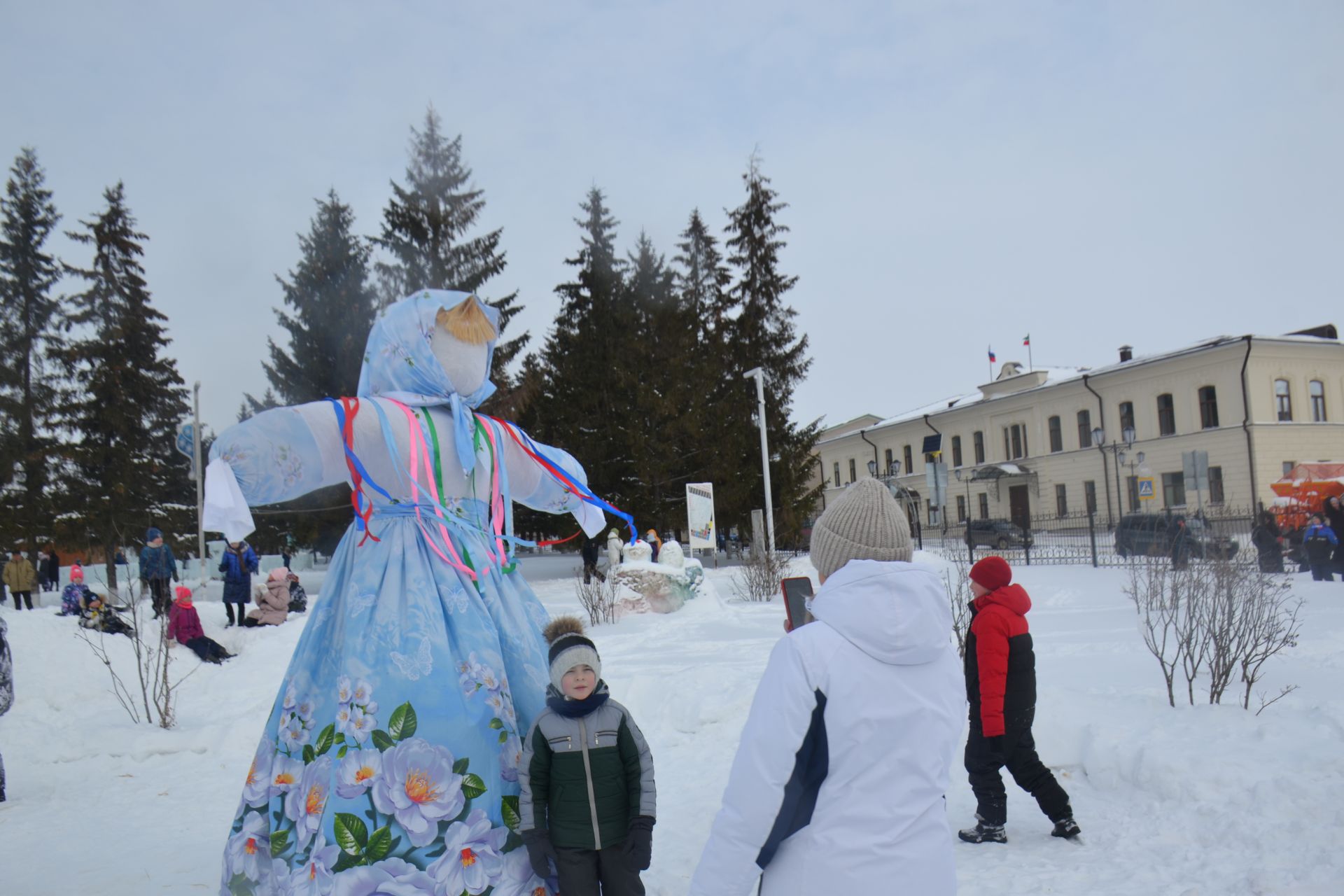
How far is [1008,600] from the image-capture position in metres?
4.38

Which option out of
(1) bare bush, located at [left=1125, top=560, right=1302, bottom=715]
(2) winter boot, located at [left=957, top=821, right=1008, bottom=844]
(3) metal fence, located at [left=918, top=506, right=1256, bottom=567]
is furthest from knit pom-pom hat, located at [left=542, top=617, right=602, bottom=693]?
(3) metal fence, located at [left=918, top=506, right=1256, bottom=567]

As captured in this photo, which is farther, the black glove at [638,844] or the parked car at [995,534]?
the parked car at [995,534]

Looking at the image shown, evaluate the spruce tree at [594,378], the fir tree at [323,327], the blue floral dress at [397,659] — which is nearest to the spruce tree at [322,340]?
the fir tree at [323,327]

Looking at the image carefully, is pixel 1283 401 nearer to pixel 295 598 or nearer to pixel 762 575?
pixel 762 575

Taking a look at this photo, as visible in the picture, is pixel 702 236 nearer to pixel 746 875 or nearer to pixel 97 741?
pixel 97 741

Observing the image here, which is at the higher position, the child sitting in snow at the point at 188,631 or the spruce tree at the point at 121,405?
the spruce tree at the point at 121,405

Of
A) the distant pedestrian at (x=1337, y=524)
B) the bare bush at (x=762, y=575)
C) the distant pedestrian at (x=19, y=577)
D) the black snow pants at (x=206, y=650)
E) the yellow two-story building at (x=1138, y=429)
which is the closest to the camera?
the black snow pants at (x=206, y=650)

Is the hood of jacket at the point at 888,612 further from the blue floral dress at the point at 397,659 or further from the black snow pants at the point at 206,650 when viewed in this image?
the black snow pants at the point at 206,650

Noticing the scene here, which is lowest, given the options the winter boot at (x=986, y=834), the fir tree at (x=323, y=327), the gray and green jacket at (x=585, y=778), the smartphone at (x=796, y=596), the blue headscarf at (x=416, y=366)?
the winter boot at (x=986, y=834)

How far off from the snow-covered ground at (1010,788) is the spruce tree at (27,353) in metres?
19.9

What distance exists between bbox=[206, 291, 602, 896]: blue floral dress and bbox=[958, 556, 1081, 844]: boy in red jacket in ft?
7.63

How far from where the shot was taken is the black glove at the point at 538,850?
255 centimetres

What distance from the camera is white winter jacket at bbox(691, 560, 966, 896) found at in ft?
6.01

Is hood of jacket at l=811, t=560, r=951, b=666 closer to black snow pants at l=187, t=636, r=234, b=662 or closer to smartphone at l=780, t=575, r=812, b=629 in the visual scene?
smartphone at l=780, t=575, r=812, b=629
